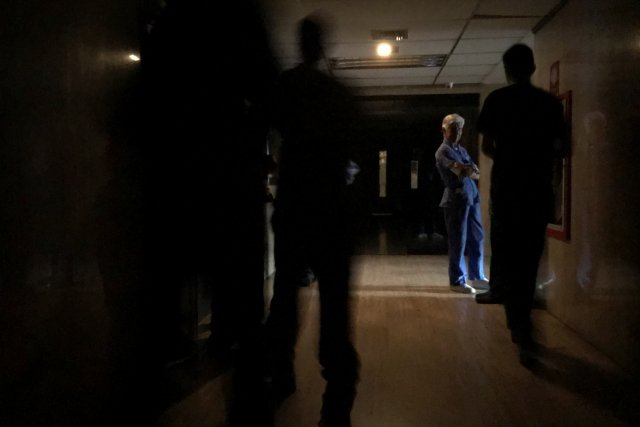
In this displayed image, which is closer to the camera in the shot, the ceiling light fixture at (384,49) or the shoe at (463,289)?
the shoe at (463,289)

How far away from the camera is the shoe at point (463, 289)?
4.84 metres

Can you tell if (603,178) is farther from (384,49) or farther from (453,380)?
(384,49)

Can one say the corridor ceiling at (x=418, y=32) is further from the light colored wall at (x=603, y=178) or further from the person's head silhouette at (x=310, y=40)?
the person's head silhouette at (x=310, y=40)

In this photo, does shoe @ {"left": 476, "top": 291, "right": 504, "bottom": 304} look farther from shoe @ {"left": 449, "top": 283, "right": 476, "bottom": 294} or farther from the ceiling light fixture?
the ceiling light fixture

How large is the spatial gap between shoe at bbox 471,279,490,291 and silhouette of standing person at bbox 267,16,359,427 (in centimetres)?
318

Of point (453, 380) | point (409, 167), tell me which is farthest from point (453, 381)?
point (409, 167)

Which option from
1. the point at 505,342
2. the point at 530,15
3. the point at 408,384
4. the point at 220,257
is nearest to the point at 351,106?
the point at 220,257

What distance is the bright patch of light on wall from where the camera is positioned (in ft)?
17.5

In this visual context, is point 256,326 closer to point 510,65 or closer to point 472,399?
point 472,399

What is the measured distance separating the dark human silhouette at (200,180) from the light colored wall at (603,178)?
1863 millimetres

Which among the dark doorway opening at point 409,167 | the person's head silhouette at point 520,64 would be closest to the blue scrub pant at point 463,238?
the person's head silhouette at point 520,64

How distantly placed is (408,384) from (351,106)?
137cm

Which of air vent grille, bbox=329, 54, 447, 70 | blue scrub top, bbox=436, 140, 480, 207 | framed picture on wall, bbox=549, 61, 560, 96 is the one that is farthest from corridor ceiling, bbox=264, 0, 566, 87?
blue scrub top, bbox=436, 140, 480, 207

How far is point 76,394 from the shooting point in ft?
6.17
